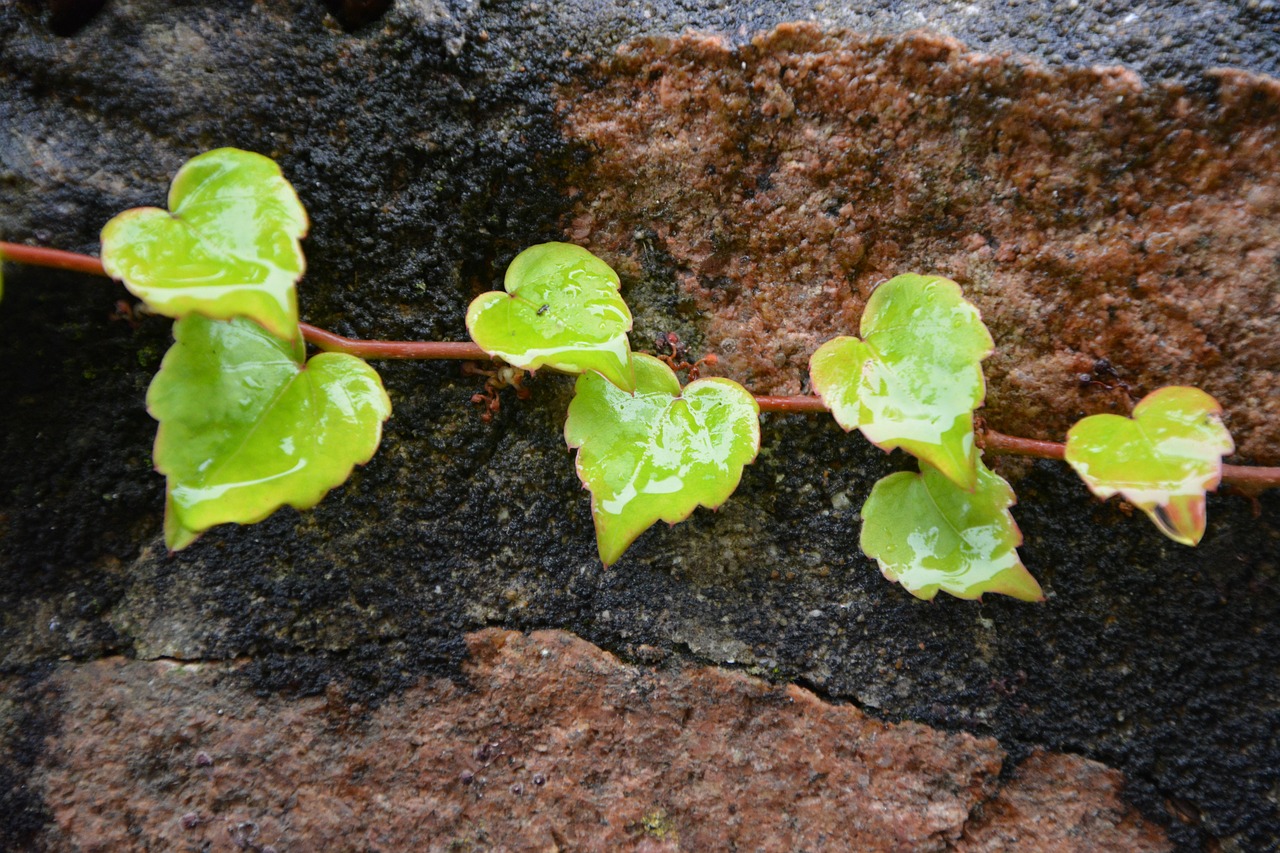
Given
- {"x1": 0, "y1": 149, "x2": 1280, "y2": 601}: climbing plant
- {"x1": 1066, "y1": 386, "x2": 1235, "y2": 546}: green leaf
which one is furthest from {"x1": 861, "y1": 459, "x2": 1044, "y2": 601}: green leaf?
{"x1": 1066, "y1": 386, "x2": 1235, "y2": 546}: green leaf

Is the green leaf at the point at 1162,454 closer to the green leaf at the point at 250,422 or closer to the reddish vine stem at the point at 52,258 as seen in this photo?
the green leaf at the point at 250,422

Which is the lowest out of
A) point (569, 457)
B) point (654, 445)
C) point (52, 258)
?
point (569, 457)

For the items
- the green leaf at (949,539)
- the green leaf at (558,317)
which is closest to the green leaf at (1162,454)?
the green leaf at (949,539)

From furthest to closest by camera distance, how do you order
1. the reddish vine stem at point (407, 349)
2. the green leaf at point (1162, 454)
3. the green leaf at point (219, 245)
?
the reddish vine stem at point (407, 349)
the green leaf at point (1162, 454)
the green leaf at point (219, 245)

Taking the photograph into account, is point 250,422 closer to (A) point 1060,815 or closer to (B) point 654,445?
(B) point 654,445

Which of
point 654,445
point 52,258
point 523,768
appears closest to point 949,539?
point 654,445

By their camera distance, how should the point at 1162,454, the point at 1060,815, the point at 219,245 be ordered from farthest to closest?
the point at 1060,815 → the point at 1162,454 → the point at 219,245

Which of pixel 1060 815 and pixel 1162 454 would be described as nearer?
pixel 1162 454
